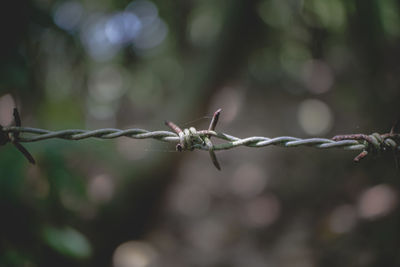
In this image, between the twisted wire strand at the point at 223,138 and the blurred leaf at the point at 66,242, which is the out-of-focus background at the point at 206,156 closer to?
the blurred leaf at the point at 66,242

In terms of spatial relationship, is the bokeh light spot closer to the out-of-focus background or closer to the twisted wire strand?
the out-of-focus background

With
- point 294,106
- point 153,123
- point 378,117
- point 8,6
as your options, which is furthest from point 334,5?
point 8,6

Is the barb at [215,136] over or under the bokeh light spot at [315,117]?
under

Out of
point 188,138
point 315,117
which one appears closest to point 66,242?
point 188,138

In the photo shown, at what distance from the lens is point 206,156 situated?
10.5ft

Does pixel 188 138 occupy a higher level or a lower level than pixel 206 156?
lower

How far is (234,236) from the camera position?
2.13 metres

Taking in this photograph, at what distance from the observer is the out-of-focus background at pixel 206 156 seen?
4.12 feet

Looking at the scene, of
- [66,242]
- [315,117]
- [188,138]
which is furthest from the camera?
[315,117]

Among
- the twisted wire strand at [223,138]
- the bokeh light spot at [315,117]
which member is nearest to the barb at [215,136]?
the twisted wire strand at [223,138]

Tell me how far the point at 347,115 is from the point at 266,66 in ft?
3.50

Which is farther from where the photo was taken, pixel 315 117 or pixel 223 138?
pixel 315 117

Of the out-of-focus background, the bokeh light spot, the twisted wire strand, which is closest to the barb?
the twisted wire strand

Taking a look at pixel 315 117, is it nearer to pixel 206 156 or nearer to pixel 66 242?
pixel 206 156
